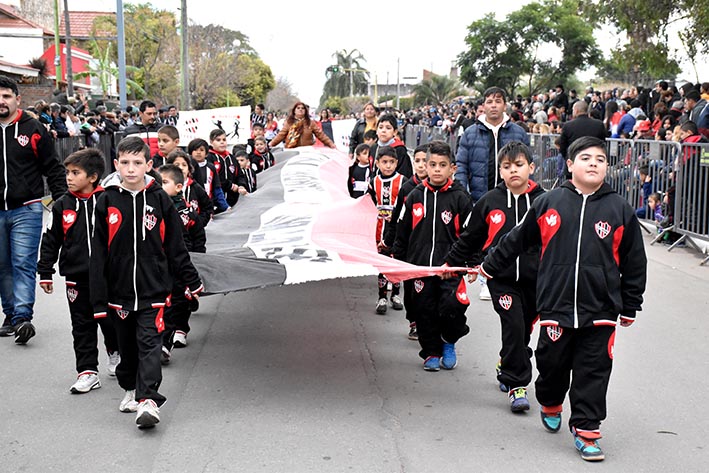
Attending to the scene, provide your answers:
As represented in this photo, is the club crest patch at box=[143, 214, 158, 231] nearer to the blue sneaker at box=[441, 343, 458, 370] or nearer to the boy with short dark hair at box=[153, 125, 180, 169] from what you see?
the blue sneaker at box=[441, 343, 458, 370]

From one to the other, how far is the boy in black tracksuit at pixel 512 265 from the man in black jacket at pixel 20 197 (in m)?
3.60

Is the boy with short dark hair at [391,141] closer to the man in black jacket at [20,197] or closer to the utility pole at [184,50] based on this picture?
the man in black jacket at [20,197]

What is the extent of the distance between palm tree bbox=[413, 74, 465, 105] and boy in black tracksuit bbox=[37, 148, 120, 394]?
7025 cm

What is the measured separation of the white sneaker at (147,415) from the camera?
5.20 meters

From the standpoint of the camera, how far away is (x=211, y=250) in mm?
7207

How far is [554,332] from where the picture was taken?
4.96 metres

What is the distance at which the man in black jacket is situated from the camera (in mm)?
7426

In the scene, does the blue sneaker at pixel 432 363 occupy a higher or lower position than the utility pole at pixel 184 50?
lower

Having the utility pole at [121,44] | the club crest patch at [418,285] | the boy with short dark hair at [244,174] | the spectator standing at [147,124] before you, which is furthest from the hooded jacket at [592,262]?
the utility pole at [121,44]

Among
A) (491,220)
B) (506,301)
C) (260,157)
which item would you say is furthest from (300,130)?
(506,301)

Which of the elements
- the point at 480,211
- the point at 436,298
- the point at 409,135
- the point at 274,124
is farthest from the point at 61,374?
the point at 409,135

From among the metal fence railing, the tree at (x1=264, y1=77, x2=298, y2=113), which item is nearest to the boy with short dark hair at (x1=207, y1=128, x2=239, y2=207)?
the metal fence railing

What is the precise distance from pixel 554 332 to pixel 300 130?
9.20 metres

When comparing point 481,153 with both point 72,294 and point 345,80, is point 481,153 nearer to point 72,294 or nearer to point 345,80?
point 72,294
